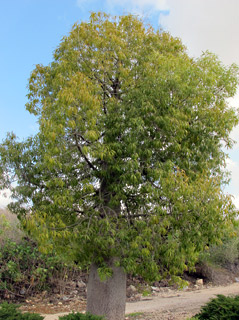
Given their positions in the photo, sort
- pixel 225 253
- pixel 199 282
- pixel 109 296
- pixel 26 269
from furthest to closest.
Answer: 1. pixel 225 253
2. pixel 199 282
3. pixel 26 269
4. pixel 109 296

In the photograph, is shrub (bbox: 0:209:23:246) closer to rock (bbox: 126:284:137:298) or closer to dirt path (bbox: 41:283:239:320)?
dirt path (bbox: 41:283:239:320)

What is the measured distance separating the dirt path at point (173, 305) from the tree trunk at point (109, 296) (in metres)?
1.96

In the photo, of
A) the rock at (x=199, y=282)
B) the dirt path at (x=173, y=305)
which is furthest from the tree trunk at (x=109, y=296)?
the rock at (x=199, y=282)

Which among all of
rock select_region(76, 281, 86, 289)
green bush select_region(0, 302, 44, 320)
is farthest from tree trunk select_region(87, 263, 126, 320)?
rock select_region(76, 281, 86, 289)

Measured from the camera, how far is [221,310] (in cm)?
607

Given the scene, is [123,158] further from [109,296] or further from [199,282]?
[199,282]

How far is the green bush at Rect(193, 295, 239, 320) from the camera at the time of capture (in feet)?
19.2

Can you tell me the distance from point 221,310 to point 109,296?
269cm

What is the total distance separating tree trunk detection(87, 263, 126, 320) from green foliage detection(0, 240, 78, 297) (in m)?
4.59

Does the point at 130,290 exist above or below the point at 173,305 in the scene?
above

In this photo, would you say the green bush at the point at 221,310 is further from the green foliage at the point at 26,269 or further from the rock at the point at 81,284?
the rock at the point at 81,284

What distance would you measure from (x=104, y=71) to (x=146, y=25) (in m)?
2.34

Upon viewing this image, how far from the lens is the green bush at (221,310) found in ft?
19.2

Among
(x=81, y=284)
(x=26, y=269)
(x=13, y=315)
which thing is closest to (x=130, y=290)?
(x=81, y=284)
